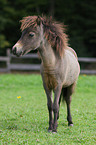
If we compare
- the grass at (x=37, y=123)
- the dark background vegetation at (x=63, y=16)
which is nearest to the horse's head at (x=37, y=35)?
the grass at (x=37, y=123)

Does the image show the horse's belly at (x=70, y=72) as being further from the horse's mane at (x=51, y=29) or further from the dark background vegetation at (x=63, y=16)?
the dark background vegetation at (x=63, y=16)

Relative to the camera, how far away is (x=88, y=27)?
82.2 feet

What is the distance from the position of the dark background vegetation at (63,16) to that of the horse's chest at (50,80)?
18967 mm

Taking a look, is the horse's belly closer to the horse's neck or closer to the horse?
the horse

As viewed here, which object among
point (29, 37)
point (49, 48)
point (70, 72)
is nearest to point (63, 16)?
point (70, 72)

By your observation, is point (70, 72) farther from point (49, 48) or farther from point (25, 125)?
point (25, 125)

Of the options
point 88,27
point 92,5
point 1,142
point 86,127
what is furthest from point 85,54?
point 1,142

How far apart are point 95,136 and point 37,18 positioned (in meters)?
2.49

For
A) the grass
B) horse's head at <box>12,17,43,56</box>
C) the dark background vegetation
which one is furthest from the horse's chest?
the dark background vegetation

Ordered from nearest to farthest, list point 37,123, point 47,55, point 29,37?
point 29,37 < point 47,55 < point 37,123

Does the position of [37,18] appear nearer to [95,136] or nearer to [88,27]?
[95,136]

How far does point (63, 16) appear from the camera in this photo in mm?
26703

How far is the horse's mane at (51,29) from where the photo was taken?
4.51 m

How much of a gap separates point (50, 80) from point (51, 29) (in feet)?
3.39
